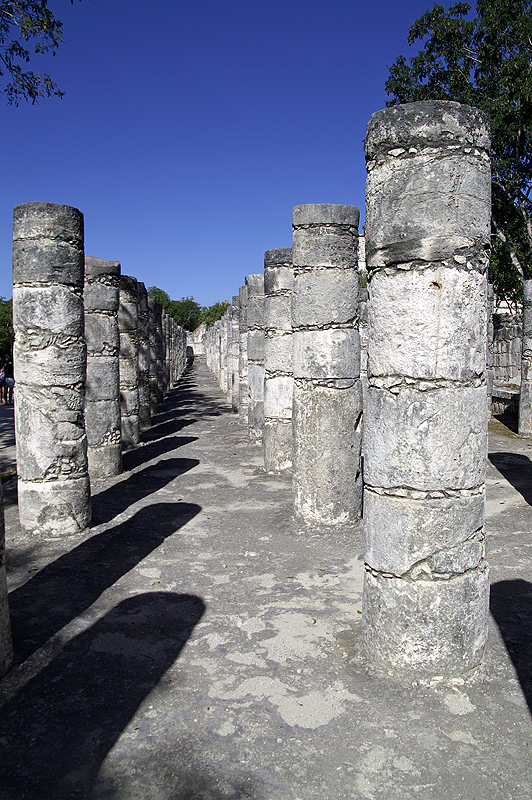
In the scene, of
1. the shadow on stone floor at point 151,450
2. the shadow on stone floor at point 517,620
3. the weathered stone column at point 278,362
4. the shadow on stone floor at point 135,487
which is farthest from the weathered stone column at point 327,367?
the shadow on stone floor at point 151,450

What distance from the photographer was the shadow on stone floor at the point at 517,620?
370 cm

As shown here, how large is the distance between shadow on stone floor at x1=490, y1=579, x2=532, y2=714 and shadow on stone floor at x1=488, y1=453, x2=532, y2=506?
9.46 ft

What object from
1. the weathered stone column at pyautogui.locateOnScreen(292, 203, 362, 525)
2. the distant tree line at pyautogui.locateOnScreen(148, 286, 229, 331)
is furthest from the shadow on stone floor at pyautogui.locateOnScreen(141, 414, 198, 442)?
the distant tree line at pyautogui.locateOnScreen(148, 286, 229, 331)

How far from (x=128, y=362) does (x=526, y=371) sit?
337 inches

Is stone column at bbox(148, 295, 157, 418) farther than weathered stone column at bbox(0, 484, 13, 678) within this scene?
Yes

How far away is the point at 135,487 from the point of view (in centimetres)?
885

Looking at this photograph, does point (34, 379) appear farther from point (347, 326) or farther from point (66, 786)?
point (66, 786)

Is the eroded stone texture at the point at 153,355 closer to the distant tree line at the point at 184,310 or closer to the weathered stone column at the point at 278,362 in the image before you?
the weathered stone column at the point at 278,362

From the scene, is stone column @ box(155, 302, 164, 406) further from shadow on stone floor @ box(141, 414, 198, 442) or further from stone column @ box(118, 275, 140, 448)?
stone column @ box(118, 275, 140, 448)

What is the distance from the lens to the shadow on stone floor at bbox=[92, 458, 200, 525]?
7.64m

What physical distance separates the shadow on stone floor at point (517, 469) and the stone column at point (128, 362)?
23.1 feet

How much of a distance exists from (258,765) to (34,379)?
4890 millimetres

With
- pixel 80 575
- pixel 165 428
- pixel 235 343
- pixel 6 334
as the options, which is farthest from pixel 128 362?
pixel 6 334

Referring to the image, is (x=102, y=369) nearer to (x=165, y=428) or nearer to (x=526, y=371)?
(x=165, y=428)
